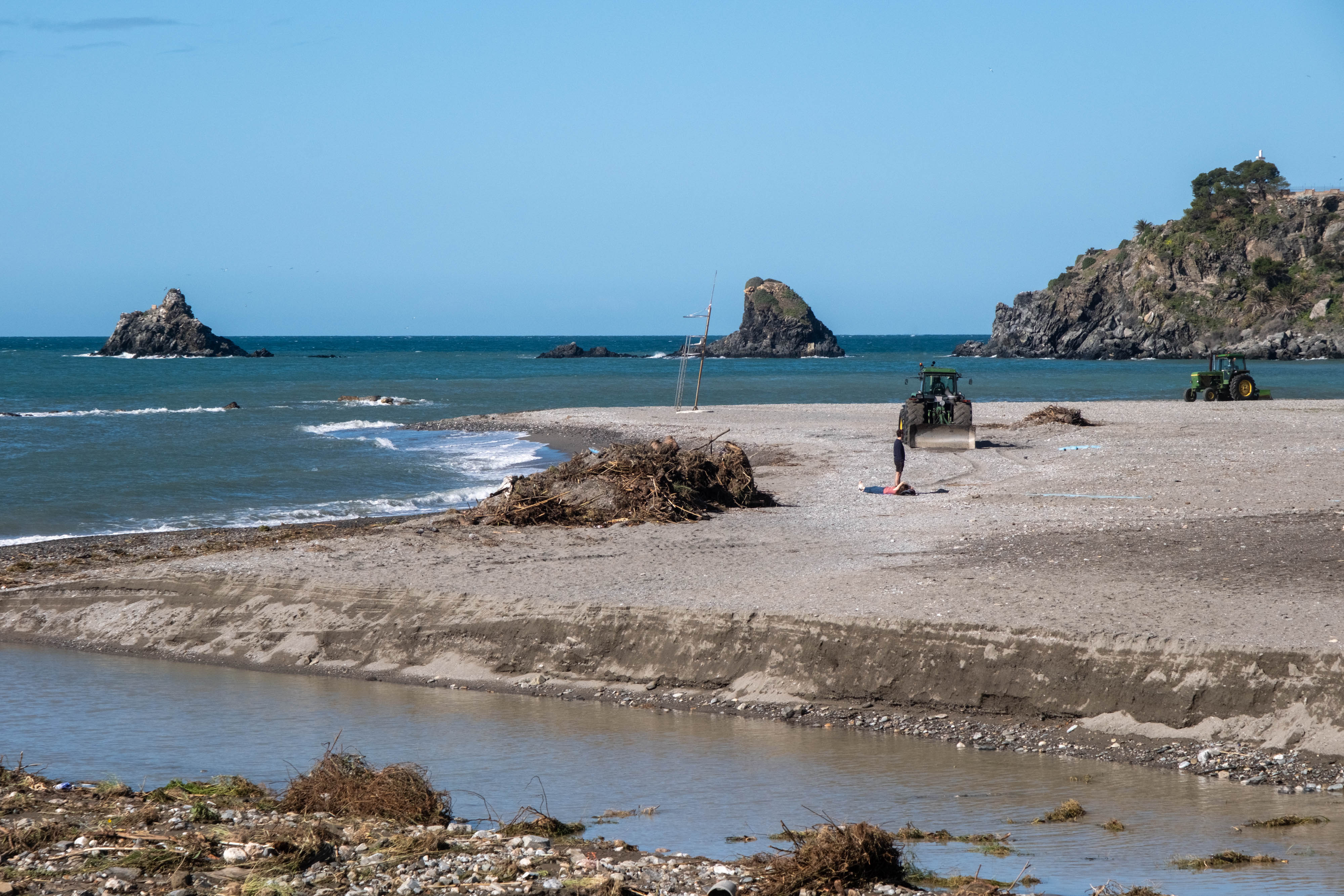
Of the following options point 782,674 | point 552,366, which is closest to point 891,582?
point 782,674

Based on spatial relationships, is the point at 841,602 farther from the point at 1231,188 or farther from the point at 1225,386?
the point at 1231,188

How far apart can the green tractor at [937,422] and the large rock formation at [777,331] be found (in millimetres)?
126269

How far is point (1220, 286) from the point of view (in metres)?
116

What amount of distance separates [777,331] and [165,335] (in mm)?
76381

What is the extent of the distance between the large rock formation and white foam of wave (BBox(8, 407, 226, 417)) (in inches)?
4096

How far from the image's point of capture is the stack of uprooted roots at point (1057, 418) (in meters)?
32.6

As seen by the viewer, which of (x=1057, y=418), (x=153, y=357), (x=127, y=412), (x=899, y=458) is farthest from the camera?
(x=153, y=357)

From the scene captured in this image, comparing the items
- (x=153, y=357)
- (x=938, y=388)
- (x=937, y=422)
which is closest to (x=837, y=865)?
(x=937, y=422)

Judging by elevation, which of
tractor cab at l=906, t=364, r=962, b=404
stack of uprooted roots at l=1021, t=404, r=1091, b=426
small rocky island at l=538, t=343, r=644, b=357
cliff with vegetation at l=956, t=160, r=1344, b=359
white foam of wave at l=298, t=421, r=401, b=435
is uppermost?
cliff with vegetation at l=956, t=160, r=1344, b=359

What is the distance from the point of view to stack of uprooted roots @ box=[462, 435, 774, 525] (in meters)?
17.3

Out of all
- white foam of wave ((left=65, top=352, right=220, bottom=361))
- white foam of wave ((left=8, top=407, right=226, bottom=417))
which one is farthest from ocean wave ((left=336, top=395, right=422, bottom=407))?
white foam of wave ((left=65, top=352, right=220, bottom=361))

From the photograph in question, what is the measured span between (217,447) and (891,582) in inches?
1095

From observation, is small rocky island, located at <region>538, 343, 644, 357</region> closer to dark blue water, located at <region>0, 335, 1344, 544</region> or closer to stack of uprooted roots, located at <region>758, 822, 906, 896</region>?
dark blue water, located at <region>0, 335, 1344, 544</region>

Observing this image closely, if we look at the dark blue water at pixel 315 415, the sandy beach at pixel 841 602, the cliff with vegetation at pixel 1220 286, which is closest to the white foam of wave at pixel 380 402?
the dark blue water at pixel 315 415
